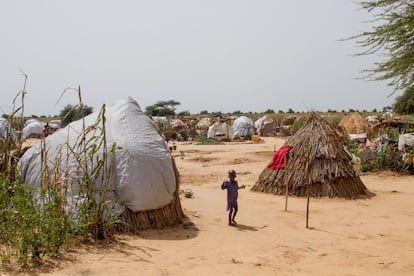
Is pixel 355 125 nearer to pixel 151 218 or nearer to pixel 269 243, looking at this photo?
pixel 269 243

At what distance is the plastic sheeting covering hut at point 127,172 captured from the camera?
6.16 meters

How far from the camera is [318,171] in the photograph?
964 centimetres

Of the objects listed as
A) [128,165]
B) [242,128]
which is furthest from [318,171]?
[242,128]

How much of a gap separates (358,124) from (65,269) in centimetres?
2005

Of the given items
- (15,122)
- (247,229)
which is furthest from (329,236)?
(15,122)

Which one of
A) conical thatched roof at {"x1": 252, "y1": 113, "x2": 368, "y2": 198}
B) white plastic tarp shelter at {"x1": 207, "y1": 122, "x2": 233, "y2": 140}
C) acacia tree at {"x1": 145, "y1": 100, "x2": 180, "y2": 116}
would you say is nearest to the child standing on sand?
conical thatched roof at {"x1": 252, "y1": 113, "x2": 368, "y2": 198}

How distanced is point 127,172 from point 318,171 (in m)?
4.74

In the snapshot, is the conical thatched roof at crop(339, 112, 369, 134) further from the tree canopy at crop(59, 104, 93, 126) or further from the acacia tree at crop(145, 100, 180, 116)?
the acacia tree at crop(145, 100, 180, 116)

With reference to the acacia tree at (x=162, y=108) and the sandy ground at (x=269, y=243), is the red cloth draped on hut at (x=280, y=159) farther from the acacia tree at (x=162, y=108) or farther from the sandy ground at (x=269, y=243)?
the acacia tree at (x=162, y=108)

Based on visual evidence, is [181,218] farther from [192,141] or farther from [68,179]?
[192,141]

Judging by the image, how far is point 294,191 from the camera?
9688 millimetres

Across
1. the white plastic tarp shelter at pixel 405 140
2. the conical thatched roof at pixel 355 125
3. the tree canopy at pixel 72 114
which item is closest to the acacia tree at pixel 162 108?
the tree canopy at pixel 72 114

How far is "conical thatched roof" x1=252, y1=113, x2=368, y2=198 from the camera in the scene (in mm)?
9578

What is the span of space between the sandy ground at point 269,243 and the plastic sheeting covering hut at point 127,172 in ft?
1.09
